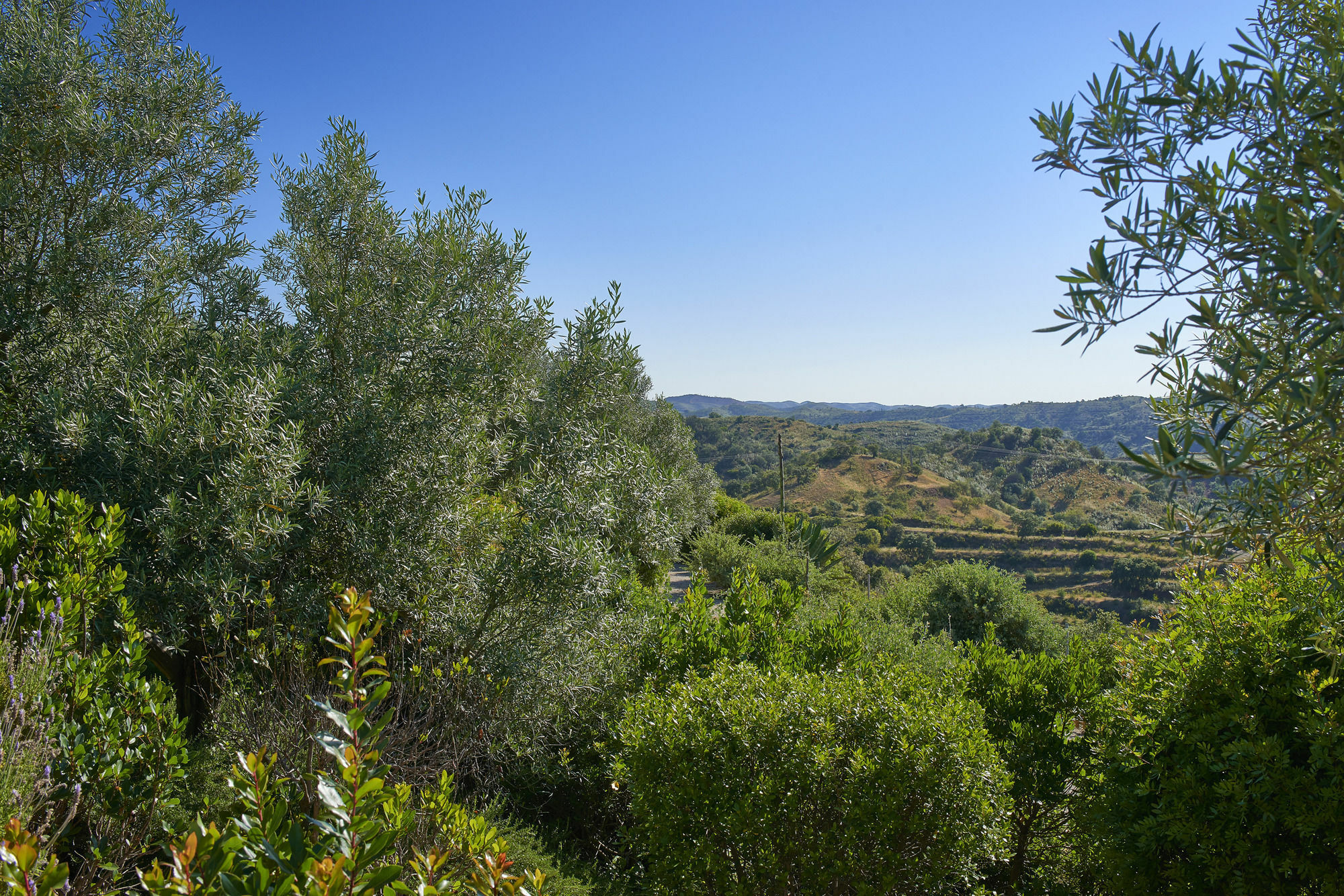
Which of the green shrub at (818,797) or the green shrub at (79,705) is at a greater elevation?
the green shrub at (79,705)

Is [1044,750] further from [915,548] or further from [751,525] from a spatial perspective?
[915,548]

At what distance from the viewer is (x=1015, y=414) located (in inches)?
3745

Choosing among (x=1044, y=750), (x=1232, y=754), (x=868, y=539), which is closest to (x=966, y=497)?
(x=868, y=539)

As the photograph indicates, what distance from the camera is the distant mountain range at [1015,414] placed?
70.3 meters

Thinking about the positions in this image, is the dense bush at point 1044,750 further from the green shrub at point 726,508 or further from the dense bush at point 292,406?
the green shrub at point 726,508

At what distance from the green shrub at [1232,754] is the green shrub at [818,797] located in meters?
0.85

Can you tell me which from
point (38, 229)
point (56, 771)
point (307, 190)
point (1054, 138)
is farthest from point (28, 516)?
point (1054, 138)

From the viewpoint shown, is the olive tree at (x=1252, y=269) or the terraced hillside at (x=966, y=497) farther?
the terraced hillside at (x=966, y=497)

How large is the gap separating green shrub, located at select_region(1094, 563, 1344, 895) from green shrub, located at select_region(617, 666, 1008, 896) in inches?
33.6

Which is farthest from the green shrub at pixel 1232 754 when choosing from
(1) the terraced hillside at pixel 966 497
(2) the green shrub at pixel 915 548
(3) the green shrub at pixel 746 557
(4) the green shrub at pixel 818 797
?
(2) the green shrub at pixel 915 548

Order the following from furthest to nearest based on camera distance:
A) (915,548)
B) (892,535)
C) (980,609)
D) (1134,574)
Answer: (892,535)
(915,548)
(1134,574)
(980,609)

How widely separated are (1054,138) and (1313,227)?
0.70 metres

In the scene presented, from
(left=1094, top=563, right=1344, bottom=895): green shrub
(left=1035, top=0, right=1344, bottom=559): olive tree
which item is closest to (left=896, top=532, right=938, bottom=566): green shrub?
(left=1094, top=563, right=1344, bottom=895): green shrub

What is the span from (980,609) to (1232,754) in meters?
7.87
